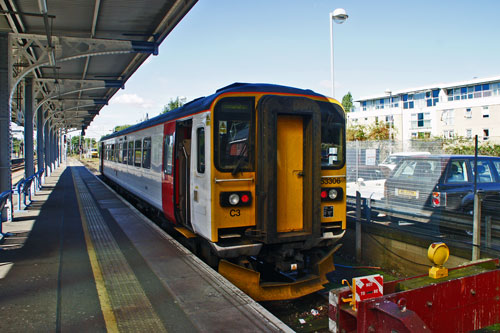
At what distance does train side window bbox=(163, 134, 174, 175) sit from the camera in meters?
7.79

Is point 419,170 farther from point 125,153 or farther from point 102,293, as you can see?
point 125,153

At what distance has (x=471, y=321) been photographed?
11.9 feet

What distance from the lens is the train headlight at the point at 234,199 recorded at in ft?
18.0

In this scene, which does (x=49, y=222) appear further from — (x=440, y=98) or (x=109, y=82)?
(x=440, y=98)

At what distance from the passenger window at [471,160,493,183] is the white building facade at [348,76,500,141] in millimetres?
26378

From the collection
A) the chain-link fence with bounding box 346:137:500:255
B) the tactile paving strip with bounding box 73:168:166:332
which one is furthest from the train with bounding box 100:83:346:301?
the chain-link fence with bounding box 346:137:500:255

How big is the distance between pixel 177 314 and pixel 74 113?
33423 mm

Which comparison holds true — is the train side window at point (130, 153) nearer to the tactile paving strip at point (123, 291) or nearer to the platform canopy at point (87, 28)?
the platform canopy at point (87, 28)

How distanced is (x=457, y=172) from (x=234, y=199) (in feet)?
17.5

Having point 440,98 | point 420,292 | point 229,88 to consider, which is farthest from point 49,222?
point 440,98

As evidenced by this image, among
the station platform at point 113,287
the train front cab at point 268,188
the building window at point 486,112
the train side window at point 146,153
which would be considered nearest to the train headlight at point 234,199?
the train front cab at point 268,188

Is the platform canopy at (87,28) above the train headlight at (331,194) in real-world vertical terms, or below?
above

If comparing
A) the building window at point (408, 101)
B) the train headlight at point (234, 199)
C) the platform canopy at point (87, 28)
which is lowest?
the train headlight at point (234, 199)

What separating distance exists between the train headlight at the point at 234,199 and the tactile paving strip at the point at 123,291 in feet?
5.44
